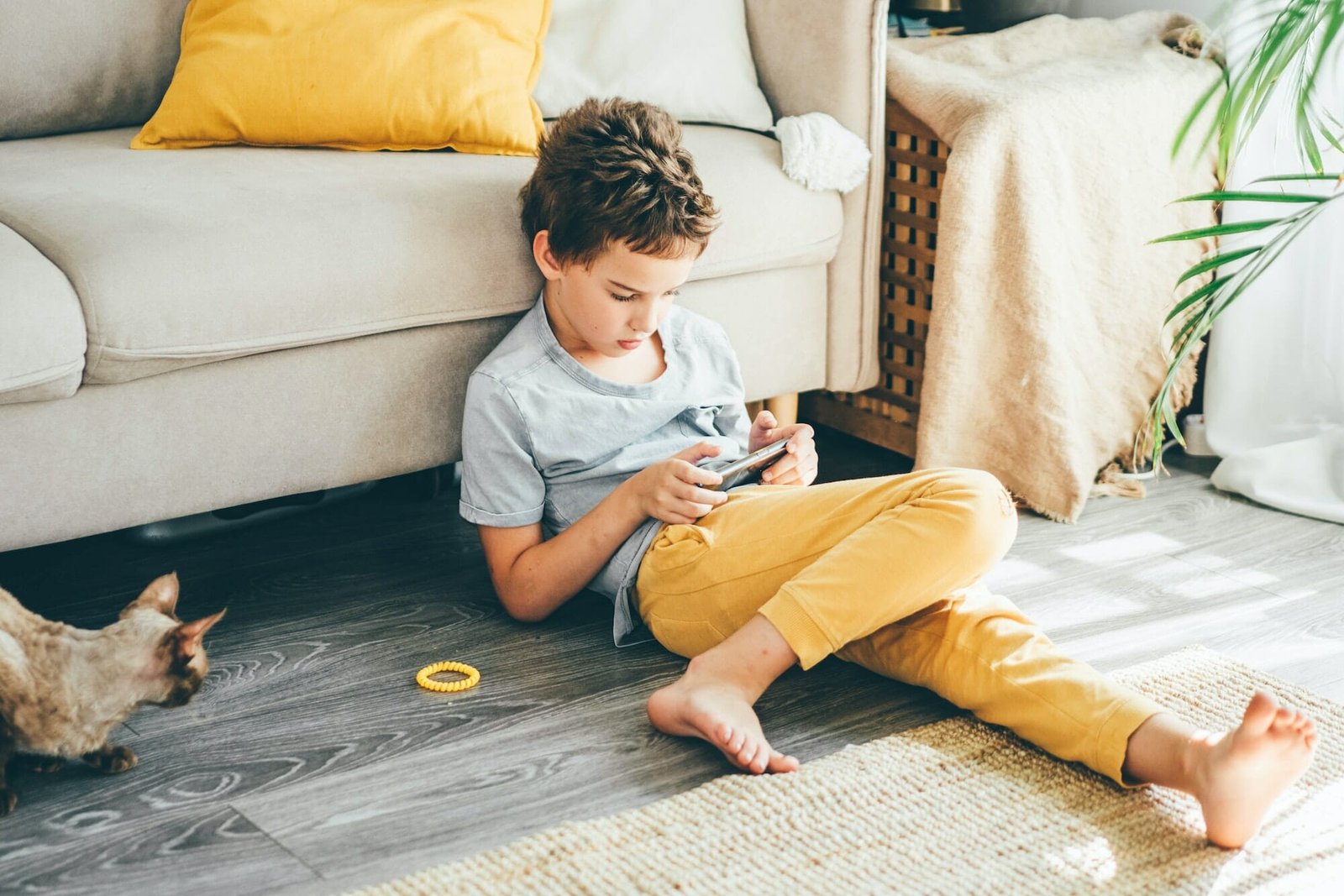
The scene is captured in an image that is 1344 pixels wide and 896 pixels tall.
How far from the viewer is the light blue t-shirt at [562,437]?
4.31 ft

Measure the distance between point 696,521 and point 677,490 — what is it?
0.25 ft

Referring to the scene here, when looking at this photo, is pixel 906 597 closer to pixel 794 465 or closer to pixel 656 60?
pixel 794 465

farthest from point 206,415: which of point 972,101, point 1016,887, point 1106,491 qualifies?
point 1106,491

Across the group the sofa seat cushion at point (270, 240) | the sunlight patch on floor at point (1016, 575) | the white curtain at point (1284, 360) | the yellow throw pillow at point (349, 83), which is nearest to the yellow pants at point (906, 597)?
the sunlight patch on floor at point (1016, 575)

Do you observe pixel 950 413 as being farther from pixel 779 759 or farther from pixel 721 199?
pixel 779 759

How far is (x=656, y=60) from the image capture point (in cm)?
173

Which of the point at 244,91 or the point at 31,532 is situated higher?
the point at 244,91

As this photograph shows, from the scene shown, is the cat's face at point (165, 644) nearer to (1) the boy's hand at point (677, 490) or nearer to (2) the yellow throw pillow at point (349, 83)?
(1) the boy's hand at point (677, 490)

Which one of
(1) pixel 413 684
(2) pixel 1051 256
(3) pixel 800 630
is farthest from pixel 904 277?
(1) pixel 413 684

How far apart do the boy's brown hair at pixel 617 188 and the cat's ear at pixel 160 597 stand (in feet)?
1.53

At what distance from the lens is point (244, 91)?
153cm

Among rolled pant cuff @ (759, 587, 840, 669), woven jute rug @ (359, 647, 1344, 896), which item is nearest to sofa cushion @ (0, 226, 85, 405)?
woven jute rug @ (359, 647, 1344, 896)

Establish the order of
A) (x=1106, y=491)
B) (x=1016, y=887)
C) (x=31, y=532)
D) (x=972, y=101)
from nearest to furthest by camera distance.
Answer: (x=1016, y=887) → (x=31, y=532) → (x=972, y=101) → (x=1106, y=491)

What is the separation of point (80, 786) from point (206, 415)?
356 mm
